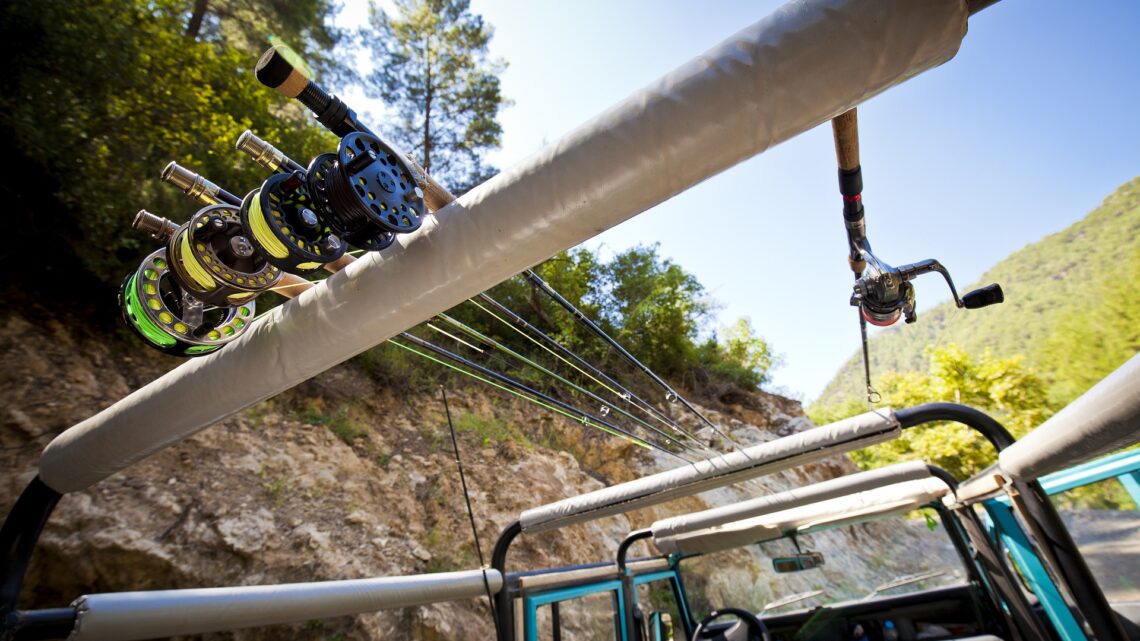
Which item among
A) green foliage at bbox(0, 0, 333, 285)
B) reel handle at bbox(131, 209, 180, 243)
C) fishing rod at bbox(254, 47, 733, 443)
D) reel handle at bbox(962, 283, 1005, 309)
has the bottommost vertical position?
reel handle at bbox(962, 283, 1005, 309)

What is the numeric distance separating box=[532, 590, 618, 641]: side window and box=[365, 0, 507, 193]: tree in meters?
11.0

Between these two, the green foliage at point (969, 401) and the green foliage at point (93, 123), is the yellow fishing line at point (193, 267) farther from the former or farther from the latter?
the green foliage at point (969, 401)

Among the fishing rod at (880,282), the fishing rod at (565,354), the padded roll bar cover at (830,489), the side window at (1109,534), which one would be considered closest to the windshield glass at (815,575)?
the padded roll bar cover at (830,489)

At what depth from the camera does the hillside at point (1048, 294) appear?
25.4 metres

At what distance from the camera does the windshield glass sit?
211 inches

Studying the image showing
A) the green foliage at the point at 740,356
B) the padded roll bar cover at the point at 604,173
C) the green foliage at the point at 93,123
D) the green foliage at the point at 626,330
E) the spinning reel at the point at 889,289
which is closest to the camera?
the padded roll bar cover at the point at 604,173

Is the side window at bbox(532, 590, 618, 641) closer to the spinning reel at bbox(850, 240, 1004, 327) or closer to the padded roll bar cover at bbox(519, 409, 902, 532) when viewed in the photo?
the padded roll bar cover at bbox(519, 409, 902, 532)

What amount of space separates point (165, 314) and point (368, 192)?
1.06 metres

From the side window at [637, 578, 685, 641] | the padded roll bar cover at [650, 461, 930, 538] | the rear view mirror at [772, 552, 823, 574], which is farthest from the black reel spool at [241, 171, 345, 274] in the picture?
the rear view mirror at [772, 552, 823, 574]

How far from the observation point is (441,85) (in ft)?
44.6

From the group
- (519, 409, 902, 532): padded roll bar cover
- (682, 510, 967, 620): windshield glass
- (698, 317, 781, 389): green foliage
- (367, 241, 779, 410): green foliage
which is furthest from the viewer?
(698, 317, 781, 389): green foliage

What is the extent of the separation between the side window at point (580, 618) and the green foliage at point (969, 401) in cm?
1603

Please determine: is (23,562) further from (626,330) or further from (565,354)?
(626,330)

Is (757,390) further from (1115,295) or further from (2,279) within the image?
(1115,295)
